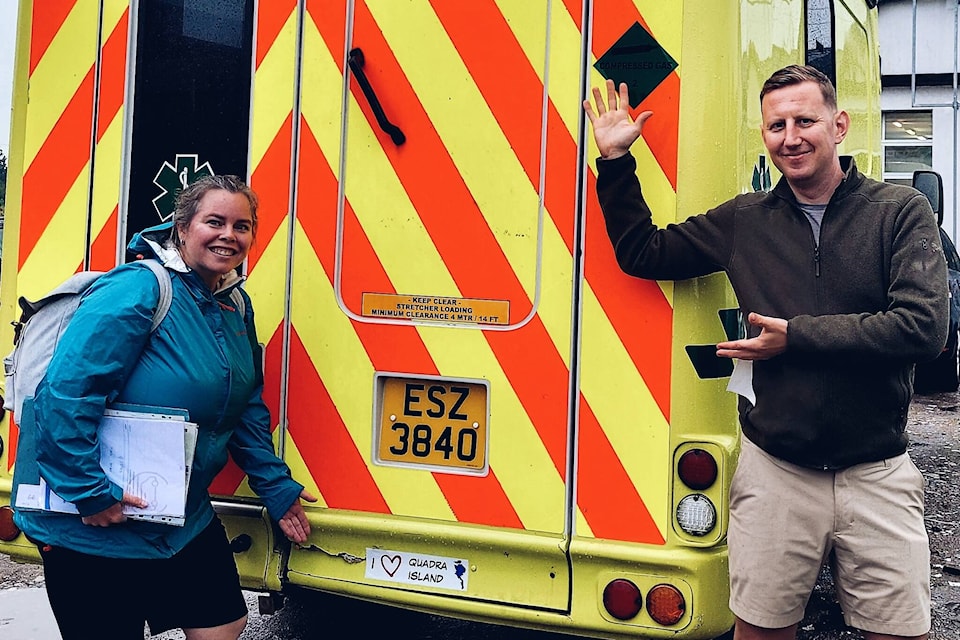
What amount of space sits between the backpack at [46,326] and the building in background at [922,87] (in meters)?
17.5

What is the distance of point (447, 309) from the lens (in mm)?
3189

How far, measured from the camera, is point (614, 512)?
304 centimetres

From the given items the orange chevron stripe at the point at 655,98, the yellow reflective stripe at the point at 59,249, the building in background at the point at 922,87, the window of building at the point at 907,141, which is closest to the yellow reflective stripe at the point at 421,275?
the orange chevron stripe at the point at 655,98

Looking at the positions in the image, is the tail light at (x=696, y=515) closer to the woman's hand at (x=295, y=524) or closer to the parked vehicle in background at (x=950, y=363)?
the woman's hand at (x=295, y=524)

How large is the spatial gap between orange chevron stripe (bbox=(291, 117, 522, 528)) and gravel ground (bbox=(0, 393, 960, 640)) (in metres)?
1.97

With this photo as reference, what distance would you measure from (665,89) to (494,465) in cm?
115

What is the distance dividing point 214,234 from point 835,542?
1.81 meters

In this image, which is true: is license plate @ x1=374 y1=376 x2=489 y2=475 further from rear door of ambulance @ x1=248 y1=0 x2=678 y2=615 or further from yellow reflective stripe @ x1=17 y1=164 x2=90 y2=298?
yellow reflective stripe @ x1=17 y1=164 x2=90 y2=298

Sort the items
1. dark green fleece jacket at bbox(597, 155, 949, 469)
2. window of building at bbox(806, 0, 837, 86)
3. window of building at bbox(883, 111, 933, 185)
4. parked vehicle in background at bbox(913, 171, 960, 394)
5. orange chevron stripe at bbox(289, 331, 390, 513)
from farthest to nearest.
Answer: window of building at bbox(883, 111, 933, 185), parked vehicle in background at bbox(913, 171, 960, 394), window of building at bbox(806, 0, 837, 86), orange chevron stripe at bbox(289, 331, 390, 513), dark green fleece jacket at bbox(597, 155, 949, 469)

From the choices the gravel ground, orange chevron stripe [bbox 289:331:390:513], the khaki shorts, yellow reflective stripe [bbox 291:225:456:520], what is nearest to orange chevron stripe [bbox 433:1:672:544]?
the khaki shorts

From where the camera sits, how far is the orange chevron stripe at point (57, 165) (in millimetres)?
3545

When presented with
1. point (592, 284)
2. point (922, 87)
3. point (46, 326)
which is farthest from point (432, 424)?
point (922, 87)

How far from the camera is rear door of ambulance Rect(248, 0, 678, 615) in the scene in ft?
10.0

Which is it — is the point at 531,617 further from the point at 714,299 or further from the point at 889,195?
the point at 889,195
